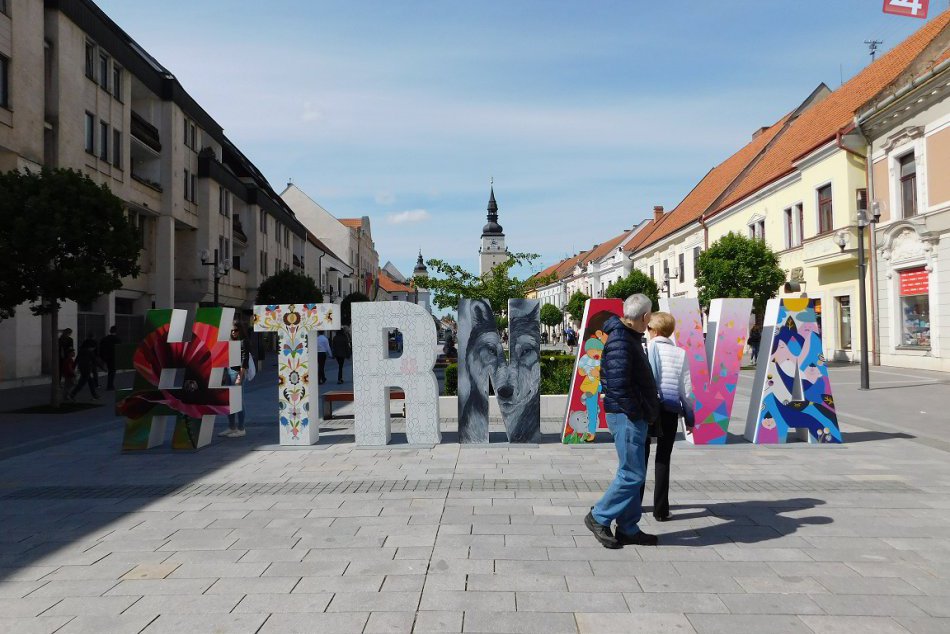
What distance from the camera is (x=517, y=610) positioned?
3.88 meters

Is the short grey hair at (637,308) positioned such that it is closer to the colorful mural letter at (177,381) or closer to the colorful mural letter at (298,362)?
the colorful mural letter at (298,362)

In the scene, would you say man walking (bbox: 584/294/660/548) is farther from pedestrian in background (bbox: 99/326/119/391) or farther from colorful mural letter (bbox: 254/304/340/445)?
pedestrian in background (bbox: 99/326/119/391)

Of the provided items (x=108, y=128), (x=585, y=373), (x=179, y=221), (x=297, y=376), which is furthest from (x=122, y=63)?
(x=585, y=373)

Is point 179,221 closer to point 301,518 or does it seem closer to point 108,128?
point 108,128

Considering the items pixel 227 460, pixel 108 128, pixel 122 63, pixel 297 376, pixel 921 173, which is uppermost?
pixel 122 63

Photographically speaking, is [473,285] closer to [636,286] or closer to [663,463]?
[663,463]

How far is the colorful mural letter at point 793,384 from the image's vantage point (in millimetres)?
9359

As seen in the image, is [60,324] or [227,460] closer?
[227,460]

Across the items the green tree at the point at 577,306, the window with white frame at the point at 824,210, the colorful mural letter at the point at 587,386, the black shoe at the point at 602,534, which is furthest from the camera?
the green tree at the point at 577,306

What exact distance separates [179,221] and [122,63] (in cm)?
738

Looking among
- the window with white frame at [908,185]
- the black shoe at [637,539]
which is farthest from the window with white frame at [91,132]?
the window with white frame at [908,185]

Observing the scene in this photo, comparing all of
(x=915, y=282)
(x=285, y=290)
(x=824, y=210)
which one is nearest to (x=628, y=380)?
(x=915, y=282)

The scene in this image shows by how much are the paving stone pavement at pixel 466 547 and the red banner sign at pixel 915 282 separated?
1494cm

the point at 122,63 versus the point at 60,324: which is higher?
the point at 122,63
